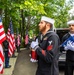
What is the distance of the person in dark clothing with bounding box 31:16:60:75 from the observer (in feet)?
15.9

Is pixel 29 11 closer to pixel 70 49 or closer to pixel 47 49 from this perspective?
pixel 70 49

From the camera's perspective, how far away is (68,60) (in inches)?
289

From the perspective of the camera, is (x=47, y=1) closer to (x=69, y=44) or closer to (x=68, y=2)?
(x=68, y=2)

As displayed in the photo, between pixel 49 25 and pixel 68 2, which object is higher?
pixel 49 25

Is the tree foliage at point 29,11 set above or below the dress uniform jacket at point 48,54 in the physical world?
below

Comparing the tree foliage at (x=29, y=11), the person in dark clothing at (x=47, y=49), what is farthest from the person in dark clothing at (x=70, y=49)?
the tree foliage at (x=29, y=11)

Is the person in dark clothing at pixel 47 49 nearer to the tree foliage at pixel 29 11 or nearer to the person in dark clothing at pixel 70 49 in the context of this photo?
the person in dark clothing at pixel 70 49

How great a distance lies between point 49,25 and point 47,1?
28.5 metres

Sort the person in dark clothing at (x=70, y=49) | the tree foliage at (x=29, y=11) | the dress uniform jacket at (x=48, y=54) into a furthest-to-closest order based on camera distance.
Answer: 1. the tree foliage at (x=29, y=11)
2. the person in dark clothing at (x=70, y=49)
3. the dress uniform jacket at (x=48, y=54)

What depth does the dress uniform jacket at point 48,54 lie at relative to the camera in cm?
485

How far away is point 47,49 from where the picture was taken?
193 inches

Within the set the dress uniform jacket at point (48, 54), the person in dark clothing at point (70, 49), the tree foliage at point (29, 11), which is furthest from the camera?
the tree foliage at point (29, 11)

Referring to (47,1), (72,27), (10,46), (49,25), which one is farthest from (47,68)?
(47,1)

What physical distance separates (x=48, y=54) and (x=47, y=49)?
10 centimetres
